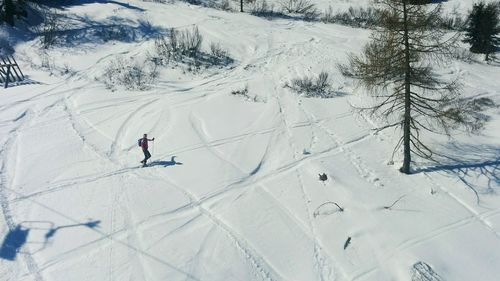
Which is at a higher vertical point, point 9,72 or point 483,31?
point 483,31

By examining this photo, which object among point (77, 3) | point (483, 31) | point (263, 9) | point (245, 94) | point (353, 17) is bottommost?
point (245, 94)

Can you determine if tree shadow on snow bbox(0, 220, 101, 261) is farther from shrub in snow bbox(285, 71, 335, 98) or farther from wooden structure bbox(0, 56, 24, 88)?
shrub in snow bbox(285, 71, 335, 98)

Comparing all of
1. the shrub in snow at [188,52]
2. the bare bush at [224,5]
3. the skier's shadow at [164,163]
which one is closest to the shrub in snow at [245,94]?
the shrub in snow at [188,52]

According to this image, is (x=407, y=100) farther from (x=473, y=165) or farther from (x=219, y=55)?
(x=219, y=55)

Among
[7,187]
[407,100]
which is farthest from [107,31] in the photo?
[407,100]

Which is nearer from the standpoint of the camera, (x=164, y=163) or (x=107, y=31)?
(x=164, y=163)

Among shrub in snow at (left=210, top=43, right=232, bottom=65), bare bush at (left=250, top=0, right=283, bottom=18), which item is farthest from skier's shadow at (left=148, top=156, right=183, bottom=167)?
bare bush at (left=250, top=0, right=283, bottom=18)

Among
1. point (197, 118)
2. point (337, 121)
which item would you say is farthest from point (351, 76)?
point (197, 118)
